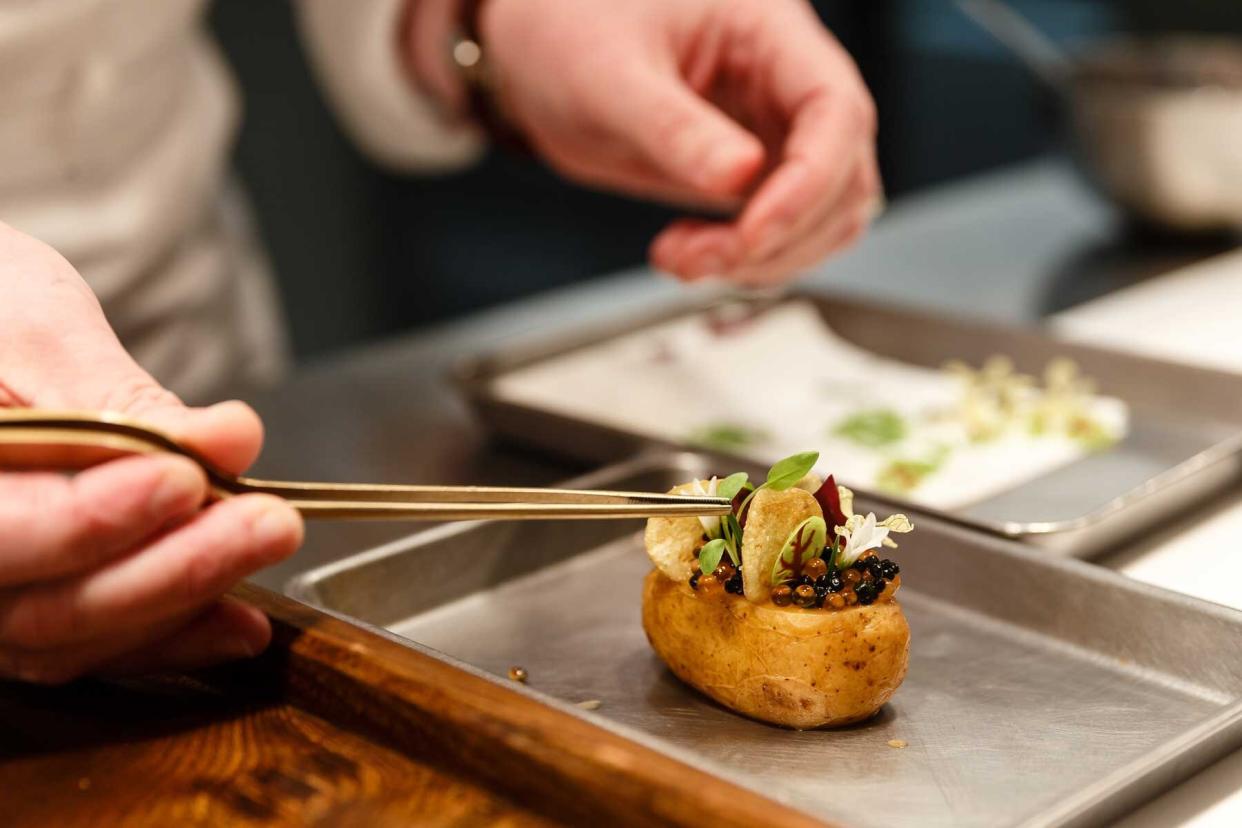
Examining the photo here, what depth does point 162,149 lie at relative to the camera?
5.57 ft

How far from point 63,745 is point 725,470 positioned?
0.53 m

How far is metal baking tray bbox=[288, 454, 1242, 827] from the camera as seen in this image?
780mm

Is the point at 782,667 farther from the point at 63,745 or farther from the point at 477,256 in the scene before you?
the point at 477,256

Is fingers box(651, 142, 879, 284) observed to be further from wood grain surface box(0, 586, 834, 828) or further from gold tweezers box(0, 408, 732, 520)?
wood grain surface box(0, 586, 834, 828)

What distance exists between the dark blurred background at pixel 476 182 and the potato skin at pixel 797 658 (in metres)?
2.78

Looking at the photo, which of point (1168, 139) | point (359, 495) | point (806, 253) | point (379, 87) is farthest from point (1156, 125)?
point (359, 495)

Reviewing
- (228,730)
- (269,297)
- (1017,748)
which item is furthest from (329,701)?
(269,297)

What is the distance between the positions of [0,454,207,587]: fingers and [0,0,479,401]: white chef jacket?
0.82 metres

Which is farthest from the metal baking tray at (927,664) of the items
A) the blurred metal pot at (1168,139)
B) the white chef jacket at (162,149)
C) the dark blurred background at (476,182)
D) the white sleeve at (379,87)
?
the dark blurred background at (476,182)

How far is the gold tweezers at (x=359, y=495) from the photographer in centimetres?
73

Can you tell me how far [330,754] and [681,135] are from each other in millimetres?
715

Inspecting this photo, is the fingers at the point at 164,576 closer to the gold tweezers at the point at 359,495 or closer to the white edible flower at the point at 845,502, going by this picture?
the gold tweezers at the point at 359,495

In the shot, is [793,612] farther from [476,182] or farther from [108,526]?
[476,182]

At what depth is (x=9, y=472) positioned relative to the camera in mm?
754
